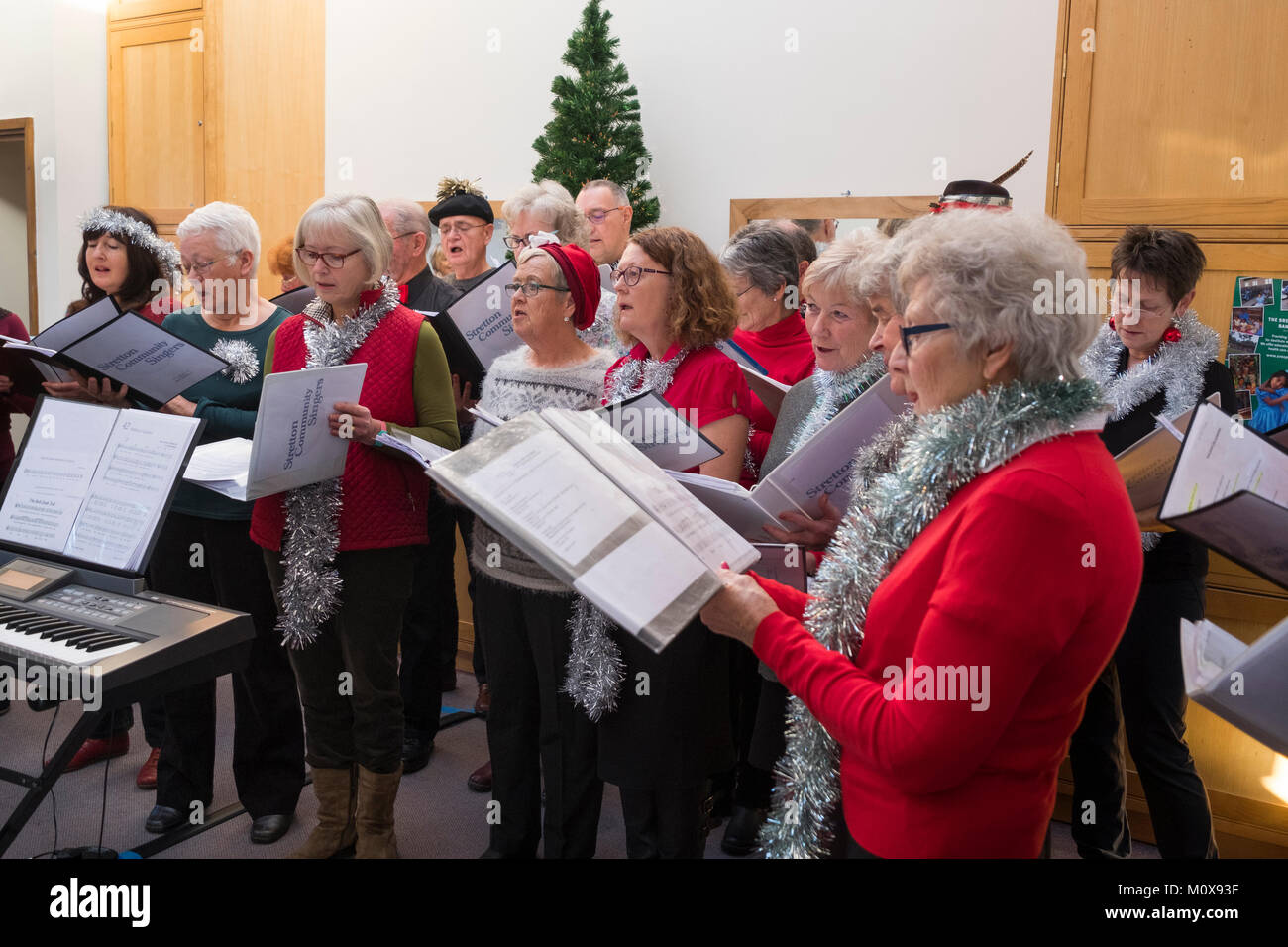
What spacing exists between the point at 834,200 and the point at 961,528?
132 inches

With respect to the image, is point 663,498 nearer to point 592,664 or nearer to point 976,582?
point 976,582

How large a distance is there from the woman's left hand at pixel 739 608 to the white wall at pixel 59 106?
6549mm

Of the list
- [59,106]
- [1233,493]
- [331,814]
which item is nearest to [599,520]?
[1233,493]

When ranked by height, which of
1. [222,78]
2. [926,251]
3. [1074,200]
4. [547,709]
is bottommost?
[547,709]

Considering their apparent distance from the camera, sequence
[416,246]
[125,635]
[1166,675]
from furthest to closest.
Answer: [416,246] → [1166,675] → [125,635]

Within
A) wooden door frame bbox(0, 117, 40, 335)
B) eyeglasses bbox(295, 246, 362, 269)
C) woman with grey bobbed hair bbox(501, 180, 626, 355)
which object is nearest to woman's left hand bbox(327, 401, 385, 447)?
eyeglasses bbox(295, 246, 362, 269)

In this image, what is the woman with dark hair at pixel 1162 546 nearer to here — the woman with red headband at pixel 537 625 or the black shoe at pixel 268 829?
the woman with red headband at pixel 537 625

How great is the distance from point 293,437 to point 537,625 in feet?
2.19

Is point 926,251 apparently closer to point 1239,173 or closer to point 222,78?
point 1239,173

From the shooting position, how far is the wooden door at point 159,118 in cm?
612

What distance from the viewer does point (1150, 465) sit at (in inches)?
77.2

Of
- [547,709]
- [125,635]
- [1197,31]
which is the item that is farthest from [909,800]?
[1197,31]

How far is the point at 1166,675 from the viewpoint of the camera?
2.55 metres

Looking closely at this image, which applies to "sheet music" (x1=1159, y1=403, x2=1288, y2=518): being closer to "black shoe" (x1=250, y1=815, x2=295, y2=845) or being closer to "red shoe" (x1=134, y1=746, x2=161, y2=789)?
"black shoe" (x1=250, y1=815, x2=295, y2=845)
